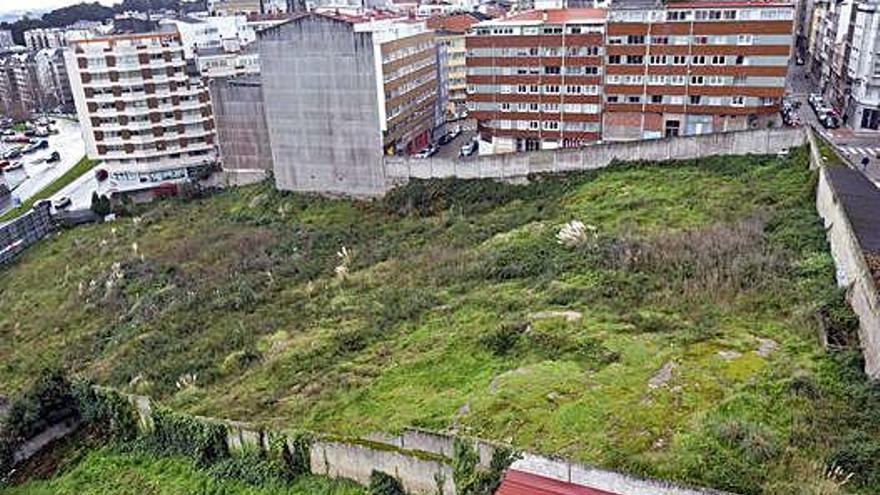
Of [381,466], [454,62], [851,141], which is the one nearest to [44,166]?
[454,62]

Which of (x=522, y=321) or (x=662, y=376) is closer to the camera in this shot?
(x=662, y=376)

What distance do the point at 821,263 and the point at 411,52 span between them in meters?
38.9

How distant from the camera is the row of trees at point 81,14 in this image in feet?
543

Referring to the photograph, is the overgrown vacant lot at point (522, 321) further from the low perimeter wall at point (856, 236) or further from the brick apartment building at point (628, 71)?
the brick apartment building at point (628, 71)

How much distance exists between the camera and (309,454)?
2320 cm

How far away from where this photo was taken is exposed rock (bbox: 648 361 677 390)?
22.0 m

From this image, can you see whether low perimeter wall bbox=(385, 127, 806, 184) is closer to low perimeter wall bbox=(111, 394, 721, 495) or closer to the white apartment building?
the white apartment building

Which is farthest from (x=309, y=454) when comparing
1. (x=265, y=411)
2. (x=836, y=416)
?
(x=836, y=416)

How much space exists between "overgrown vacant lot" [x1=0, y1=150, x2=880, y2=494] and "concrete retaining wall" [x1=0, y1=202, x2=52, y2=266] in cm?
519

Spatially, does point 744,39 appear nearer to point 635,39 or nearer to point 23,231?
point 635,39

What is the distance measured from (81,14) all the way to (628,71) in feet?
552

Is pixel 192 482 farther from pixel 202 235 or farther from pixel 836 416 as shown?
pixel 202 235

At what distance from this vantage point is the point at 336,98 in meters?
53.1

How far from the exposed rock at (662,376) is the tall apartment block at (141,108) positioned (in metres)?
55.7
